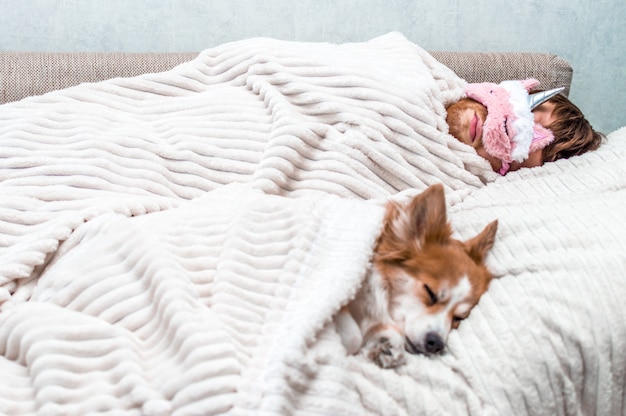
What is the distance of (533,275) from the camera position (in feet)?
4.24

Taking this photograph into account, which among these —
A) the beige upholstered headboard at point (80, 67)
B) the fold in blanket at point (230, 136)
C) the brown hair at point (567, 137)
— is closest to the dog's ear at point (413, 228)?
the fold in blanket at point (230, 136)

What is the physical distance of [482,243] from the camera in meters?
1.36

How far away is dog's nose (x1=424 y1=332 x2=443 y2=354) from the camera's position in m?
1.20

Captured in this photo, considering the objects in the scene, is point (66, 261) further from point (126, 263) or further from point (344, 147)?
point (344, 147)

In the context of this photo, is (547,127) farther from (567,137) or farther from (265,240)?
(265,240)

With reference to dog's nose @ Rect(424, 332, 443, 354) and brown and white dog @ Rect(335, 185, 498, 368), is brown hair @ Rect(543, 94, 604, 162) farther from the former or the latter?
dog's nose @ Rect(424, 332, 443, 354)

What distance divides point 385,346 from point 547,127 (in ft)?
3.47

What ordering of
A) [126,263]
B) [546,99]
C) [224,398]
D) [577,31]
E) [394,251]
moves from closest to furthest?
1. [224,398]
2. [126,263]
3. [394,251]
4. [546,99]
5. [577,31]

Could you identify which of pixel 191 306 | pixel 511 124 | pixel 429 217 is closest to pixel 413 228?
pixel 429 217

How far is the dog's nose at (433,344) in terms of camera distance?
1203 mm

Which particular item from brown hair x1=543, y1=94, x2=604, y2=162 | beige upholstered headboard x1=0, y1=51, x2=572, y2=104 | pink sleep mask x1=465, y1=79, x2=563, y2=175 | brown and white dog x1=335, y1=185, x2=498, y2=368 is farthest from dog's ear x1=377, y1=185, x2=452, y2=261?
beige upholstered headboard x1=0, y1=51, x2=572, y2=104

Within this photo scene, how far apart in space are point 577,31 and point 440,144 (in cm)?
133

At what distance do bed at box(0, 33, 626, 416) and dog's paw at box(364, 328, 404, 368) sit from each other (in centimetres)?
2

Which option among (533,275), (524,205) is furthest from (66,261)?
(524,205)
